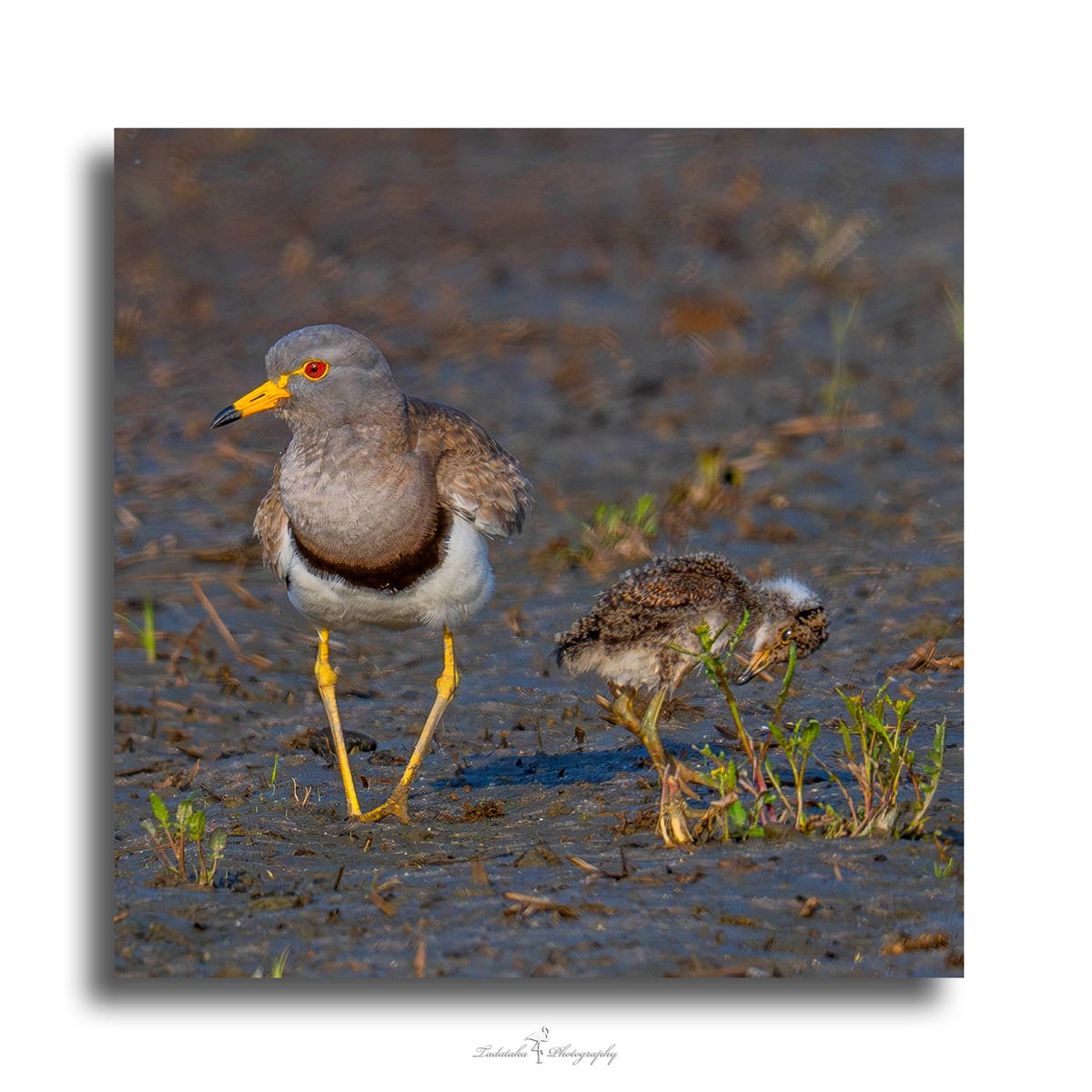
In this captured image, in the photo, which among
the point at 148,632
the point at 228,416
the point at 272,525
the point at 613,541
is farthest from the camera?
the point at 613,541

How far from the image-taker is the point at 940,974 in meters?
5.74

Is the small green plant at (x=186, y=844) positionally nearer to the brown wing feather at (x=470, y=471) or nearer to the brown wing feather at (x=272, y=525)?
the brown wing feather at (x=272, y=525)

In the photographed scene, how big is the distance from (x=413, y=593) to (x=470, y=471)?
18.4 inches

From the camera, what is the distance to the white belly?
6.28 meters

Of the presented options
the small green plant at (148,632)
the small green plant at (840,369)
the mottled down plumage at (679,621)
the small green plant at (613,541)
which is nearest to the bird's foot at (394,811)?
the mottled down plumage at (679,621)

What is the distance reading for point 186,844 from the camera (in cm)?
637

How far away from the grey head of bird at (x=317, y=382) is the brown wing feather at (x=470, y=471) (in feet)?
0.83

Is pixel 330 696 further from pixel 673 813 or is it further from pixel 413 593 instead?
pixel 673 813

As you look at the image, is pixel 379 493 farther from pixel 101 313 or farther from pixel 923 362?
pixel 923 362

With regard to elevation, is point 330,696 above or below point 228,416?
below

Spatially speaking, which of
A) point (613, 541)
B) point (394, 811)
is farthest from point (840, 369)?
point (394, 811)

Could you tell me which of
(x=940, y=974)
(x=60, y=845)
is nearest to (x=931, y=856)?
(x=940, y=974)

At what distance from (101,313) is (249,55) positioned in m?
0.92

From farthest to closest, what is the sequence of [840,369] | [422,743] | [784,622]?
[840,369] < [422,743] < [784,622]
